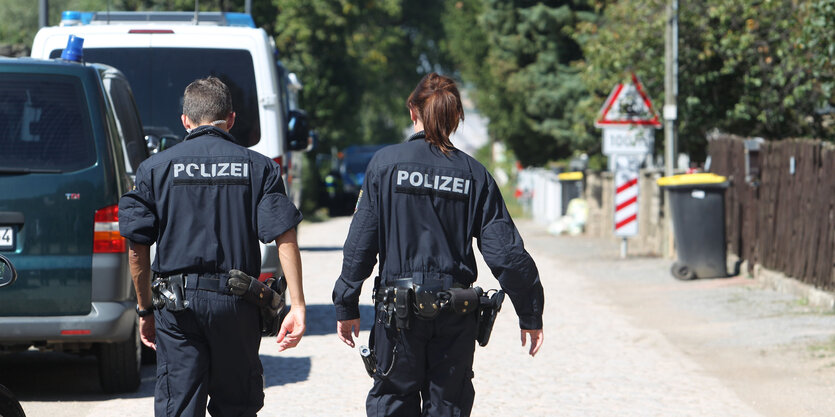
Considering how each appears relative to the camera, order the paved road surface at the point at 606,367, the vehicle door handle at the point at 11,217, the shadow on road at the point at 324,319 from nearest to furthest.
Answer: the vehicle door handle at the point at 11,217, the paved road surface at the point at 606,367, the shadow on road at the point at 324,319

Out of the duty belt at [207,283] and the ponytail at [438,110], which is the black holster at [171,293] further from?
the ponytail at [438,110]

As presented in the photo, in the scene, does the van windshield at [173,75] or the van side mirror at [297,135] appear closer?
the van windshield at [173,75]

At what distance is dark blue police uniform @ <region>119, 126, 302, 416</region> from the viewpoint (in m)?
4.80

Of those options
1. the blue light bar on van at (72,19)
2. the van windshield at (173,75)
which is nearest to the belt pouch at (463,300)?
the van windshield at (173,75)

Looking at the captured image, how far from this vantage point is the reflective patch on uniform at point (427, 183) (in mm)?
4789

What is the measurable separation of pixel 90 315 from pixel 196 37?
10.7 ft

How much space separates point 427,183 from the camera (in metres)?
4.79

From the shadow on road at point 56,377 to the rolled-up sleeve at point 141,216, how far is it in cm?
302

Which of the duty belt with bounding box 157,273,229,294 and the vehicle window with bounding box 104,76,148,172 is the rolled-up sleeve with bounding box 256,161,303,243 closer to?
the duty belt with bounding box 157,273,229,294

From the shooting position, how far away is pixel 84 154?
Result: 7.18 m

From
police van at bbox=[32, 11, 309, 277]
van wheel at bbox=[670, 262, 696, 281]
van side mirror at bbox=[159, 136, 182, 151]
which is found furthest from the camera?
van wheel at bbox=[670, 262, 696, 281]

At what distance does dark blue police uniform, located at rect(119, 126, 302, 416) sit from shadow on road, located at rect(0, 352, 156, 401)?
3.04 m

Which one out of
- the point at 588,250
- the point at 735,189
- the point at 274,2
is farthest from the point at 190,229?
the point at 274,2

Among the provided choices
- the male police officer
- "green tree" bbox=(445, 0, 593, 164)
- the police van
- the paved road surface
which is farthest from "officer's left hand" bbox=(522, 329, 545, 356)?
"green tree" bbox=(445, 0, 593, 164)
